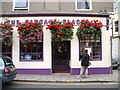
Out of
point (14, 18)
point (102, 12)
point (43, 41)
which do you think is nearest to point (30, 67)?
point (43, 41)

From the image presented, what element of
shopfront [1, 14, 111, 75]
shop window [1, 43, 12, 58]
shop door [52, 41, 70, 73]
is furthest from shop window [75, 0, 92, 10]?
shop window [1, 43, 12, 58]

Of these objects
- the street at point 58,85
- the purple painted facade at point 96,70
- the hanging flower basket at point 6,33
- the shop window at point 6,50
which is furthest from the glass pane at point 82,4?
the street at point 58,85

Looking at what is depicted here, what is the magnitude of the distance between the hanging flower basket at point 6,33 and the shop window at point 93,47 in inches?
175

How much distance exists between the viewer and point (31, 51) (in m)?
16.9

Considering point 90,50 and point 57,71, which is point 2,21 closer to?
point 57,71

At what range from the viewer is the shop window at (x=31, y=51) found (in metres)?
16.8

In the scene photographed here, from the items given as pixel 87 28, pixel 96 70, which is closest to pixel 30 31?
pixel 87 28

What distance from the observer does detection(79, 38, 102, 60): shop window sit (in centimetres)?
1686

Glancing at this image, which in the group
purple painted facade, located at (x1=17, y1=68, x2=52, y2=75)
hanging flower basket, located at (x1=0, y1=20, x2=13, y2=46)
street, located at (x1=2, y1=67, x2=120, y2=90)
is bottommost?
street, located at (x1=2, y1=67, x2=120, y2=90)

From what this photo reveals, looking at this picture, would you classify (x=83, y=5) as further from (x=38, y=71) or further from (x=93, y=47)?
(x=38, y=71)

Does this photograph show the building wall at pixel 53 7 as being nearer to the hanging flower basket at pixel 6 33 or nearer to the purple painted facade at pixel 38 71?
the hanging flower basket at pixel 6 33

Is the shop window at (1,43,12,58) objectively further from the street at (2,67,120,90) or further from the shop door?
the street at (2,67,120,90)

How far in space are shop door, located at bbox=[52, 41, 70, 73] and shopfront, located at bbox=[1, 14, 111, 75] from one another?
0.73 ft

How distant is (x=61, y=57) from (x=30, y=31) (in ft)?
9.13
